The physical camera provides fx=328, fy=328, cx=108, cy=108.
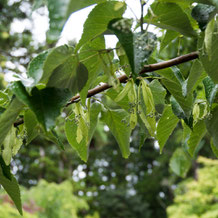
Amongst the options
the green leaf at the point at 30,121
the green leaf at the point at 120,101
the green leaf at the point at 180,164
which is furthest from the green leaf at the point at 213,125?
the green leaf at the point at 180,164

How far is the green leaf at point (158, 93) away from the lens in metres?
0.45

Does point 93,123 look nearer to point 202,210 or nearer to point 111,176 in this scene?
point 202,210

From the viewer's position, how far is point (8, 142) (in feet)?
1.26

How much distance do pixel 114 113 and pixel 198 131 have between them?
0.13 meters

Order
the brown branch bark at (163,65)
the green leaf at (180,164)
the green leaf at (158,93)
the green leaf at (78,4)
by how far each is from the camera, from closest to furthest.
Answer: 1. the green leaf at (78,4)
2. the brown branch bark at (163,65)
3. the green leaf at (158,93)
4. the green leaf at (180,164)

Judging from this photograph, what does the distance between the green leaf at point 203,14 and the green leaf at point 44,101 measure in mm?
147

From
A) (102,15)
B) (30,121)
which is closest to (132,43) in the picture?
(102,15)

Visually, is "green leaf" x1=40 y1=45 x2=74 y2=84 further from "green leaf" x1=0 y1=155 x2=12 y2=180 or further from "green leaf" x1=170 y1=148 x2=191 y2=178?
"green leaf" x1=170 y1=148 x2=191 y2=178

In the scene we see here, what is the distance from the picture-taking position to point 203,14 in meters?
0.31

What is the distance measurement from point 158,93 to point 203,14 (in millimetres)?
170

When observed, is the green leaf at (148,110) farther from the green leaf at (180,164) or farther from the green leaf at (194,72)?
the green leaf at (180,164)

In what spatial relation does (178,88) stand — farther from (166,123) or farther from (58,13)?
(58,13)

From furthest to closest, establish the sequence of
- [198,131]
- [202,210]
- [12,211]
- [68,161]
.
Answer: [68,161]
[202,210]
[12,211]
[198,131]

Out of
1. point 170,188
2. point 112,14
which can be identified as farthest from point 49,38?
point 170,188
